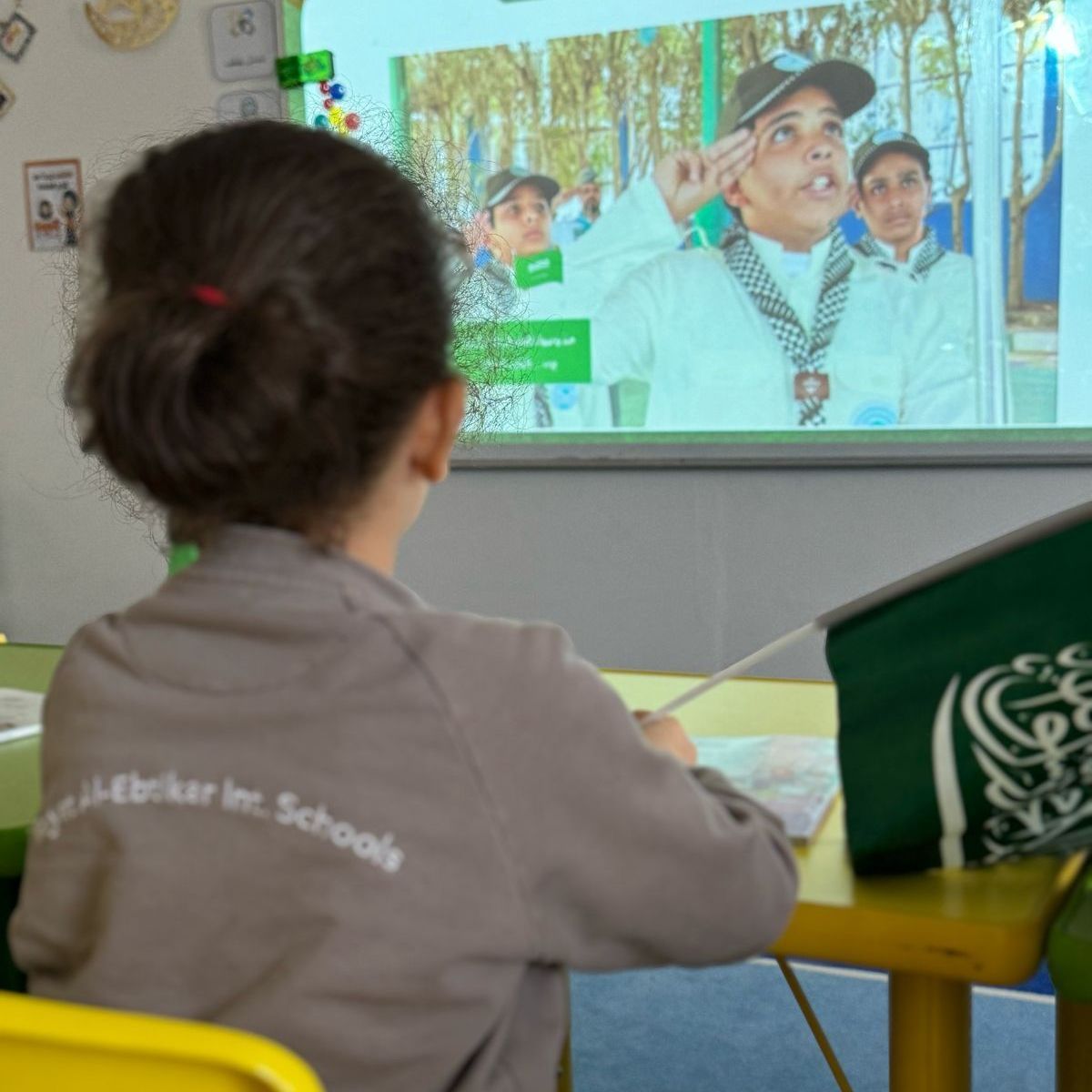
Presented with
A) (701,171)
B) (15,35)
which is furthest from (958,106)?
(15,35)

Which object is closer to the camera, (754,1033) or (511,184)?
(754,1033)

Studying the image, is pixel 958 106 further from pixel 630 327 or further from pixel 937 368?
pixel 630 327

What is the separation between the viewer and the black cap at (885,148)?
8.43 feet

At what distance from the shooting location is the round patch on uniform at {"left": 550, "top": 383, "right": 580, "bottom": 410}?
9.70 feet

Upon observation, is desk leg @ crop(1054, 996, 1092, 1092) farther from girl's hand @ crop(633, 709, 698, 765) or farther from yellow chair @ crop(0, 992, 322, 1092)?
yellow chair @ crop(0, 992, 322, 1092)

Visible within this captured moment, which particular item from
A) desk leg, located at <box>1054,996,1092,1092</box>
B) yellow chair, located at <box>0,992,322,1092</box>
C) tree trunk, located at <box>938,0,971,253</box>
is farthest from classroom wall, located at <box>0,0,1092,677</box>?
yellow chair, located at <box>0,992,322,1092</box>

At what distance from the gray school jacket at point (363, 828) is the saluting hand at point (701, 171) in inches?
87.1

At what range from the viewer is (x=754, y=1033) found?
206cm

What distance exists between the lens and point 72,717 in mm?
720

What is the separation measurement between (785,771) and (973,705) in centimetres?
26

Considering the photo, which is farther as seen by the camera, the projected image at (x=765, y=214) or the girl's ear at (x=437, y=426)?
the projected image at (x=765, y=214)

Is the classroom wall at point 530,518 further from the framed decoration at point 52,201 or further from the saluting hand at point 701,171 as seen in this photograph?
the saluting hand at point 701,171

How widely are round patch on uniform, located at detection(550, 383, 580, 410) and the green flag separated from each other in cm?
212

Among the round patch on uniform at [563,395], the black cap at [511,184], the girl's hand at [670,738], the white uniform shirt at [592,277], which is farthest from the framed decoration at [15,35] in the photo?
the girl's hand at [670,738]
